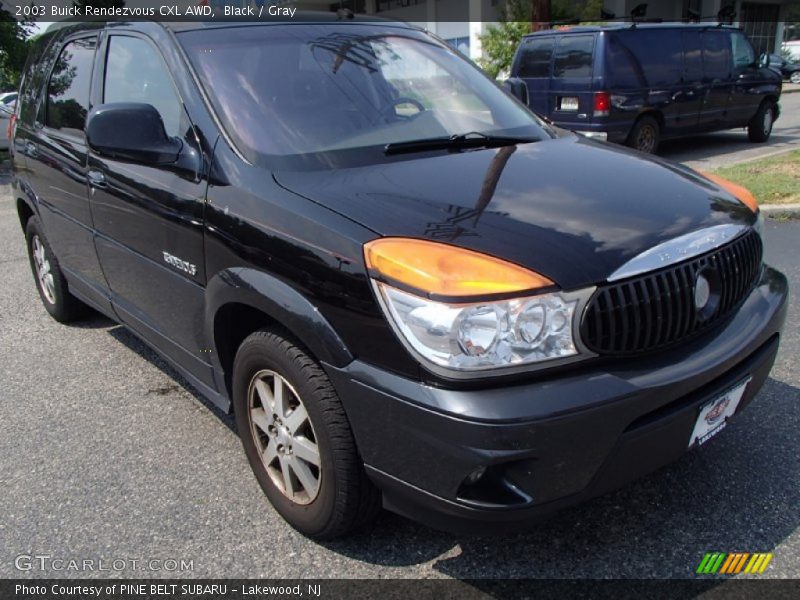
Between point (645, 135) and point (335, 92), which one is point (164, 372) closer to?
point (335, 92)

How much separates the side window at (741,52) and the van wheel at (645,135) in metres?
2.28

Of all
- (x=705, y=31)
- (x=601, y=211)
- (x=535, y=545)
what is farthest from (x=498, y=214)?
(x=705, y=31)

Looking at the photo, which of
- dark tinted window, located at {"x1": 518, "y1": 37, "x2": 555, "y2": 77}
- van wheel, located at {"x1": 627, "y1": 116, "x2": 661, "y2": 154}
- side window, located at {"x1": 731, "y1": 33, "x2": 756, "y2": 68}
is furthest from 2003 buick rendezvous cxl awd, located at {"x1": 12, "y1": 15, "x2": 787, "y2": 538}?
side window, located at {"x1": 731, "y1": 33, "x2": 756, "y2": 68}

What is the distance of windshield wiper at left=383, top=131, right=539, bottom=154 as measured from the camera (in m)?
2.83

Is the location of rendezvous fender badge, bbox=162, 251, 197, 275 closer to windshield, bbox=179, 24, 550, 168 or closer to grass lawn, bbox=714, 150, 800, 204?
windshield, bbox=179, 24, 550, 168

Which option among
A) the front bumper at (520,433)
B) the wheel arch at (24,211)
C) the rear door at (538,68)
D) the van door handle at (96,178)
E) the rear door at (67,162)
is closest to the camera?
the front bumper at (520,433)

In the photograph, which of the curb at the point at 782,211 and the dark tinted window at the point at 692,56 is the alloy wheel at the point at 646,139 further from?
the curb at the point at 782,211

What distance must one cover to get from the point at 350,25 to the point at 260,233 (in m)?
1.60

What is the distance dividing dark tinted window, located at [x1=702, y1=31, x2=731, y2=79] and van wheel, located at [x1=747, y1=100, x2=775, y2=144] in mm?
1345

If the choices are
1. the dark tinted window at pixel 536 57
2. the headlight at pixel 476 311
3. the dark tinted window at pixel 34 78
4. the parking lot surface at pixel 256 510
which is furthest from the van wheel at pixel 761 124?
the headlight at pixel 476 311

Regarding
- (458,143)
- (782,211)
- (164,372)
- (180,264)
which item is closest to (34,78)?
(164,372)

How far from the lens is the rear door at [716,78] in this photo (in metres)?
11.2

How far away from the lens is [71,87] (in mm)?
3998

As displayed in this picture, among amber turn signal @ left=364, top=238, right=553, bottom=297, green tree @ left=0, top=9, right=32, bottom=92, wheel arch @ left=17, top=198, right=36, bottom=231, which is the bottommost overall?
wheel arch @ left=17, top=198, right=36, bottom=231
